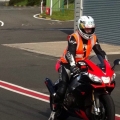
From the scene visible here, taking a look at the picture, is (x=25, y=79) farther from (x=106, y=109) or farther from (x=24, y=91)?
(x=106, y=109)

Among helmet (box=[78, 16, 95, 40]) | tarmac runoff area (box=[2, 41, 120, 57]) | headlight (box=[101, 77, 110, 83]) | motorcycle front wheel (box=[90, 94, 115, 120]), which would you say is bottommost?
tarmac runoff area (box=[2, 41, 120, 57])

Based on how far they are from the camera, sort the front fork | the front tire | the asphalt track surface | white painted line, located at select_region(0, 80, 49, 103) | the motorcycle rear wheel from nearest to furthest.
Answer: the front tire → the front fork → the motorcycle rear wheel → the asphalt track surface → white painted line, located at select_region(0, 80, 49, 103)

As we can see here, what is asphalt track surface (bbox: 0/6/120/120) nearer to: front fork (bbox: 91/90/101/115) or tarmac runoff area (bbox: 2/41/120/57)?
tarmac runoff area (bbox: 2/41/120/57)

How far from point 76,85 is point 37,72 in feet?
22.6

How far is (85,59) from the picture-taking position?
773 centimetres

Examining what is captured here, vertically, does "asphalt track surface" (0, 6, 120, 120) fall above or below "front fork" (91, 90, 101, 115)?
below

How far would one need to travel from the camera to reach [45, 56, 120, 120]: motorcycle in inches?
279

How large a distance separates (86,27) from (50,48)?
12.6 m

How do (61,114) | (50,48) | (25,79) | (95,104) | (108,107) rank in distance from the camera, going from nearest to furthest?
(108,107) < (95,104) < (61,114) < (25,79) < (50,48)

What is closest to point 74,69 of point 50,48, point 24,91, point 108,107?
point 108,107

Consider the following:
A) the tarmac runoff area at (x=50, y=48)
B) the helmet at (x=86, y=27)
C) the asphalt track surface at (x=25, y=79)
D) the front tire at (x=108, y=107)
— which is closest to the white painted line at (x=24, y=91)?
the asphalt track surface at (x=25, y=79)

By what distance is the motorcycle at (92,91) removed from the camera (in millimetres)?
7082

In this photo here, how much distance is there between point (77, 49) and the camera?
7.83m

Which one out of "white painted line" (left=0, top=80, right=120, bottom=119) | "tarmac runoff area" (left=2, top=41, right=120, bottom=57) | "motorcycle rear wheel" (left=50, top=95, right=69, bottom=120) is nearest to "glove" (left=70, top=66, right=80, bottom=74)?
"motorcycle rear wheel" (left=50, top=95, right=69, bottom=120)
